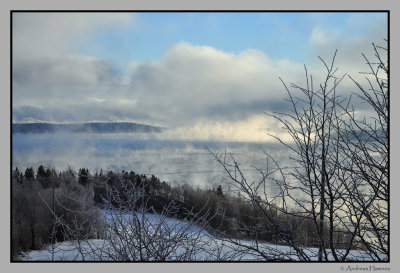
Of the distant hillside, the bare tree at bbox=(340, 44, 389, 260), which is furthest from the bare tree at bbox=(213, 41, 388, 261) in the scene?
the distant hillside

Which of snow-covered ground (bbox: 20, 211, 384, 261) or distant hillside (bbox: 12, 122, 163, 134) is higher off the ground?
distant hillside (bbox: 12, 122, 163, 134)

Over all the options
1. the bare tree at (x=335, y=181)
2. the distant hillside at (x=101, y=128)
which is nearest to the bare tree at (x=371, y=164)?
the bare tree at (x=335, y=181)

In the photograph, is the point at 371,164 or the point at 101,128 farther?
the point at 101,128

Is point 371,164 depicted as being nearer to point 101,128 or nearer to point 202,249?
point 202,249

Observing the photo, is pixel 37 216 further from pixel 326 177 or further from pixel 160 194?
pixel 326 177

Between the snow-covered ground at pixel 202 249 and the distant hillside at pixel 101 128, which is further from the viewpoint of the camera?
the distant hillside at pixel 101 128

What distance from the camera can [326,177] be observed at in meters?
2.32

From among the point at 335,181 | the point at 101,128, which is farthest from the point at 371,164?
the point at 101,128

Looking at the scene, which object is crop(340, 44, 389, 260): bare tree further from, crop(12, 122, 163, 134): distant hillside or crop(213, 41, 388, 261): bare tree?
crop(12, 122, 163, 134): distant hillside

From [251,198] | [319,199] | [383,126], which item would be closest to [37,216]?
[251,198]

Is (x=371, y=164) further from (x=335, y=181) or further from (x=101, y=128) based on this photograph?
(x=101, y=128)

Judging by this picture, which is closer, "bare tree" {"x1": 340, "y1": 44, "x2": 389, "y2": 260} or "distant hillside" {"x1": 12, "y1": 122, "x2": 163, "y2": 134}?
"bare tree" {"x1": 340, "y1": 44, "x2": 389, "y2": 260}

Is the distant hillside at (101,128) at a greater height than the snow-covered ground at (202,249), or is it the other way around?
the distant hillside at (101,128)

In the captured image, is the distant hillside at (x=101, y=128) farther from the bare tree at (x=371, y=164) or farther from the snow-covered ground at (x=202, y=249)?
the bare tree at (x=371, y=164)
